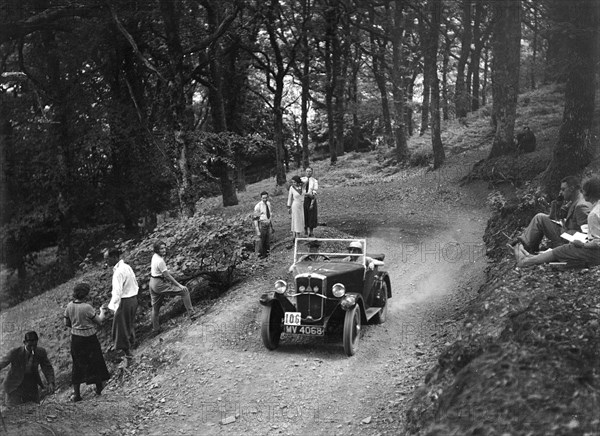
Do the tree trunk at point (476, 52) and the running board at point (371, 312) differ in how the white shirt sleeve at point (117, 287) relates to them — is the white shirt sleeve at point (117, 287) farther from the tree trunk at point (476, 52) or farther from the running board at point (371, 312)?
the tree trunk at point (476, 52)

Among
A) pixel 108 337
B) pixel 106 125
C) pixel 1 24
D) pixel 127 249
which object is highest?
pixel 1 24

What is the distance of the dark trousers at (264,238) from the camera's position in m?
15.2

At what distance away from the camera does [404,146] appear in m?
29.8

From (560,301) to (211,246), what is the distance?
8290 millimetres

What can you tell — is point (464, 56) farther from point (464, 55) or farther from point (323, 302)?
point (323, 302)

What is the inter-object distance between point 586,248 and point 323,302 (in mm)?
4137

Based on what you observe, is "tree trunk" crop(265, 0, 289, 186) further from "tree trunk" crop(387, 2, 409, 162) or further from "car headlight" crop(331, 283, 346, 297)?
"car headlight" crop(331, 283, 346, 297)

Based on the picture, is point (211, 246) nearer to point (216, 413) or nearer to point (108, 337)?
point (108, 337)

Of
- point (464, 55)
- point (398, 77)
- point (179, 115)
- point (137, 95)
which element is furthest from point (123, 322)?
point (464, 55)

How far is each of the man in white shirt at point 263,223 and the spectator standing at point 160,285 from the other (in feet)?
11.3

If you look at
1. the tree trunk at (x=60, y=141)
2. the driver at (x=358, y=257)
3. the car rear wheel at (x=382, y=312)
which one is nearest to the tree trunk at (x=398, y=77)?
the tree trunk at (x=60, y=141)

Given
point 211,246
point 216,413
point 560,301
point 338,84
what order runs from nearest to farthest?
point 560,301
point 216,413
point 211,246
point 338,84

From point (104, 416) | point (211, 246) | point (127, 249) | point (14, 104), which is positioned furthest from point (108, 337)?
point (14, 104)

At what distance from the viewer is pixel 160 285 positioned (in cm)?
1166
